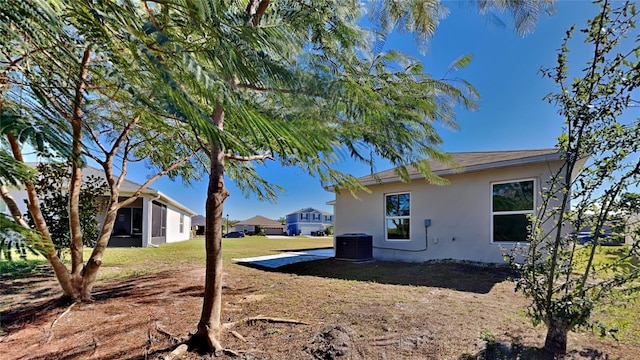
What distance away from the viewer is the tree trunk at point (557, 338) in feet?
9.95

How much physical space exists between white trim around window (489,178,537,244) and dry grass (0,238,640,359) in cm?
122

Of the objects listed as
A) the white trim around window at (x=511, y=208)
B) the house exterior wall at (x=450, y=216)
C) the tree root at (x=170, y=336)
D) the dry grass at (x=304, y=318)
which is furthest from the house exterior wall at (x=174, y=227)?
the white trim around window at (x=511, y=208)

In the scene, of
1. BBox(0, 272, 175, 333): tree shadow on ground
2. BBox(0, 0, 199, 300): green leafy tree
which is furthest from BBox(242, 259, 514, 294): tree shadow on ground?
BBox(0, 0, 199, 300): green leafy tree

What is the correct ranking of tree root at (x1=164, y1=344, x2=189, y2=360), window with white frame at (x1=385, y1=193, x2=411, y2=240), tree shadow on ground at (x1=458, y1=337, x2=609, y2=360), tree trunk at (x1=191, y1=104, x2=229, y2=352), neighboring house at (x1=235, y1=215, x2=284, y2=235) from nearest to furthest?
tree shadow on ground at (x1=458, y1=337, x2=609, y2=360) < tree root at (x1=164, y1=344, x2=189, y2=360) < tree trunk at (x1=191, y1=104, x2=229, y2=352) < window with white frame at (x1=385, y1=193, x2=411, y2=240) < neighboring house at (x1=235, y1=215, x2=284, y2=235)

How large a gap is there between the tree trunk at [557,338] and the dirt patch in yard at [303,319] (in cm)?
10

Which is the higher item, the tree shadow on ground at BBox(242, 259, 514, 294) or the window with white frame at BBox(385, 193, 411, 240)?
the window with white frame at BBox(385, 193, 411, 240)

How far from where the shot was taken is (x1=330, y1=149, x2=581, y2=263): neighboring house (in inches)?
303

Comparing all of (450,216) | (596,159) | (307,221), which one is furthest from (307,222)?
(596,159)

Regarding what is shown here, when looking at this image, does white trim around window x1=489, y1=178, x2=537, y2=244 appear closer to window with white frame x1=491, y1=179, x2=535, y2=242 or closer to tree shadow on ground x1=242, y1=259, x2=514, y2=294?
window with white frame x1=491, y1=179, x2=535, y2=242

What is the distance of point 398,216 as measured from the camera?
33.6 feet

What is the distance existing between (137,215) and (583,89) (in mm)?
19336

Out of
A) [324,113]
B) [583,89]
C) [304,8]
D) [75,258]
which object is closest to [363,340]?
[324,113]

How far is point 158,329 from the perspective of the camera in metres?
4.07

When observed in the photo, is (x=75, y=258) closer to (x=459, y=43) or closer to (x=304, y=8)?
(x=304, y=8)
